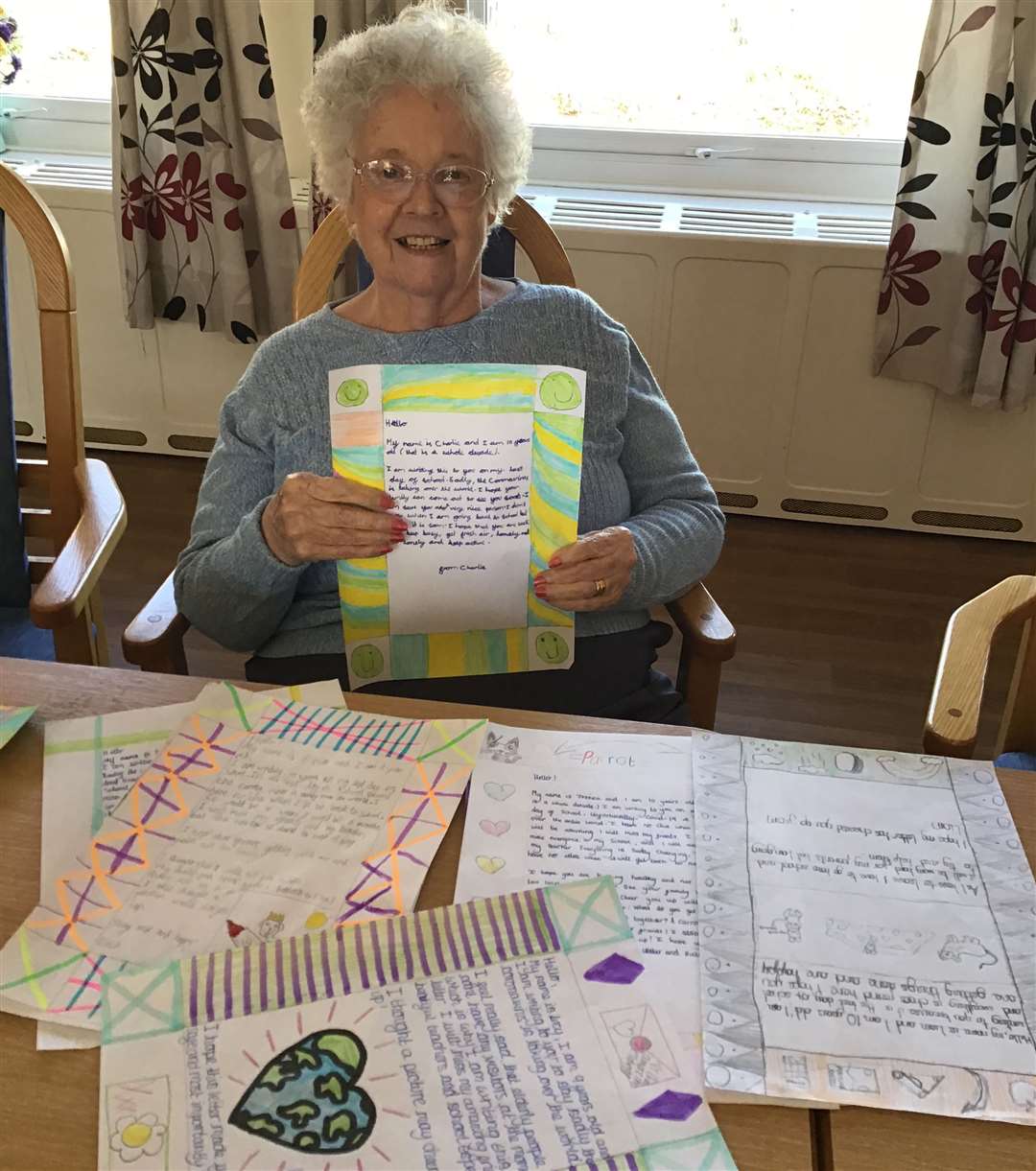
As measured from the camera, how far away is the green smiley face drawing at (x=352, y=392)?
1067 millimetres

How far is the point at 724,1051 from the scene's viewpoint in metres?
0.64

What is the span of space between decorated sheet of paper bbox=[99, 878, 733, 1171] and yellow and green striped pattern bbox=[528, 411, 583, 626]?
1.59ft

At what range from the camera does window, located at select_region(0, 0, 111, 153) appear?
9.48ft

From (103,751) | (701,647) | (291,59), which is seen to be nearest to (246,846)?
(103,751)

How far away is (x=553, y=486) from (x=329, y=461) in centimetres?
30

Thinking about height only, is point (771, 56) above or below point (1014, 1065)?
above

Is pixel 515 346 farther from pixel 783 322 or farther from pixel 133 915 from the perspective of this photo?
pixel 783 322

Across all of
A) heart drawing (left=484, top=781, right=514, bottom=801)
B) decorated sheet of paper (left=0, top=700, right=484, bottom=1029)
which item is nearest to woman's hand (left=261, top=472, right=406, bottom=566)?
decorated sheet of paper (left=0, top=700, right=484, bottom=1029)

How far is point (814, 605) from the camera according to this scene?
2.60 m

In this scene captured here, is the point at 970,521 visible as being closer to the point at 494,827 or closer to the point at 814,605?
the point at 814,605

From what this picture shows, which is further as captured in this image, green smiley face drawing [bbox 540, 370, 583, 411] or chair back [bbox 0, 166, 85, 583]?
chair back [bbox 0, 166, 85, 583]

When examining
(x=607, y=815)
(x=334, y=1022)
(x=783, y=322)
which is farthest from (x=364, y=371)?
(x=783, y=322)

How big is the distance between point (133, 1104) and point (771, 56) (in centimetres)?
271

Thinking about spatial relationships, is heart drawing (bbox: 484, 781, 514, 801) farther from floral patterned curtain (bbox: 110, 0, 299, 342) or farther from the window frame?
the window frame
